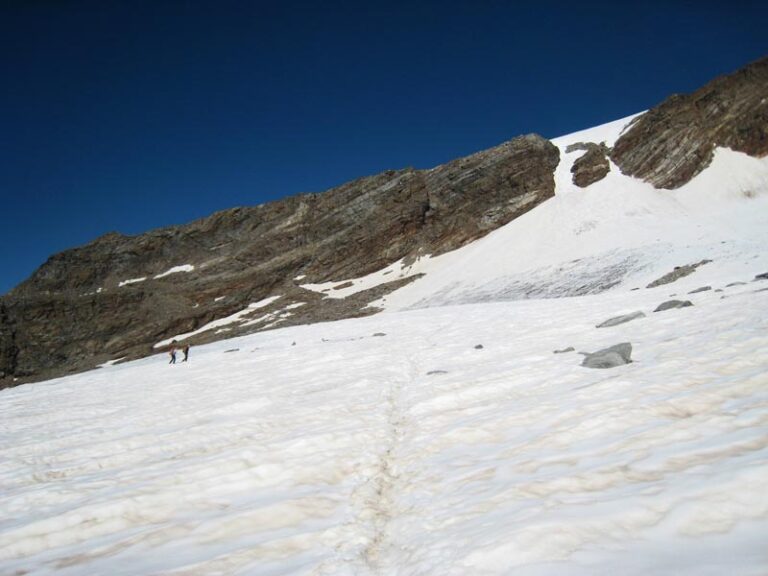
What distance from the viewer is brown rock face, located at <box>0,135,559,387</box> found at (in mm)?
57938

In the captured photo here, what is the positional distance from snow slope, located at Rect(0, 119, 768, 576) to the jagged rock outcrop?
166 ft

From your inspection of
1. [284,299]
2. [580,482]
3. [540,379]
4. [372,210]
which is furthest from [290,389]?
[372,210]

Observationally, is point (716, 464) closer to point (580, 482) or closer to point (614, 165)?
point (580, 482)

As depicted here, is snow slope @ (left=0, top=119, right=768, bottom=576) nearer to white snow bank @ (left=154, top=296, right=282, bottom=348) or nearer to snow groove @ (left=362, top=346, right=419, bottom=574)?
snow groove @ (left=362, top=346, right=419, bottom=574)

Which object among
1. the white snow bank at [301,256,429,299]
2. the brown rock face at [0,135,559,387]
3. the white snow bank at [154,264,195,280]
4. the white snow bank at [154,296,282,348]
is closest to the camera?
the white snow bank at [154,296,282,348]

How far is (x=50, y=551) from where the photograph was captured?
459cm

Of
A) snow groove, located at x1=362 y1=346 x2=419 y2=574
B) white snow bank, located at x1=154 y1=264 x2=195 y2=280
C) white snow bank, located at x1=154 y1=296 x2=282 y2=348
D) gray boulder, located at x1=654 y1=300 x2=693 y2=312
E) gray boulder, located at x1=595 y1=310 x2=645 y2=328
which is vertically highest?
white snow bank, located at x1=154 y1=264 x2=195 y2=280

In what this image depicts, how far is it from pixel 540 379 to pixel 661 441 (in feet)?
12.5

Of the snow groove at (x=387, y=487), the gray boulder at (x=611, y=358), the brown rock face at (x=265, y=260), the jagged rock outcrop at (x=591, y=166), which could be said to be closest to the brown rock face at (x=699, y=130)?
the jagged rock outcrop at (x=591, y=166)

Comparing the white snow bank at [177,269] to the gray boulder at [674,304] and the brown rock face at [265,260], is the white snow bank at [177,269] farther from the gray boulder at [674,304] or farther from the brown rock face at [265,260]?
the gray boulder at [674,304]

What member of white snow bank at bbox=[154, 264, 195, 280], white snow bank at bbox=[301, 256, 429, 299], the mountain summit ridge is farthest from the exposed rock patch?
white snow bank at bbox=[154, 264, 195, 280]

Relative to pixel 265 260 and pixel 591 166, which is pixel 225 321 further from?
pixel 591 166

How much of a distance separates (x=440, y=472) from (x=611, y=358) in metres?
4.93

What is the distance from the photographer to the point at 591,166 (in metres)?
61.2
